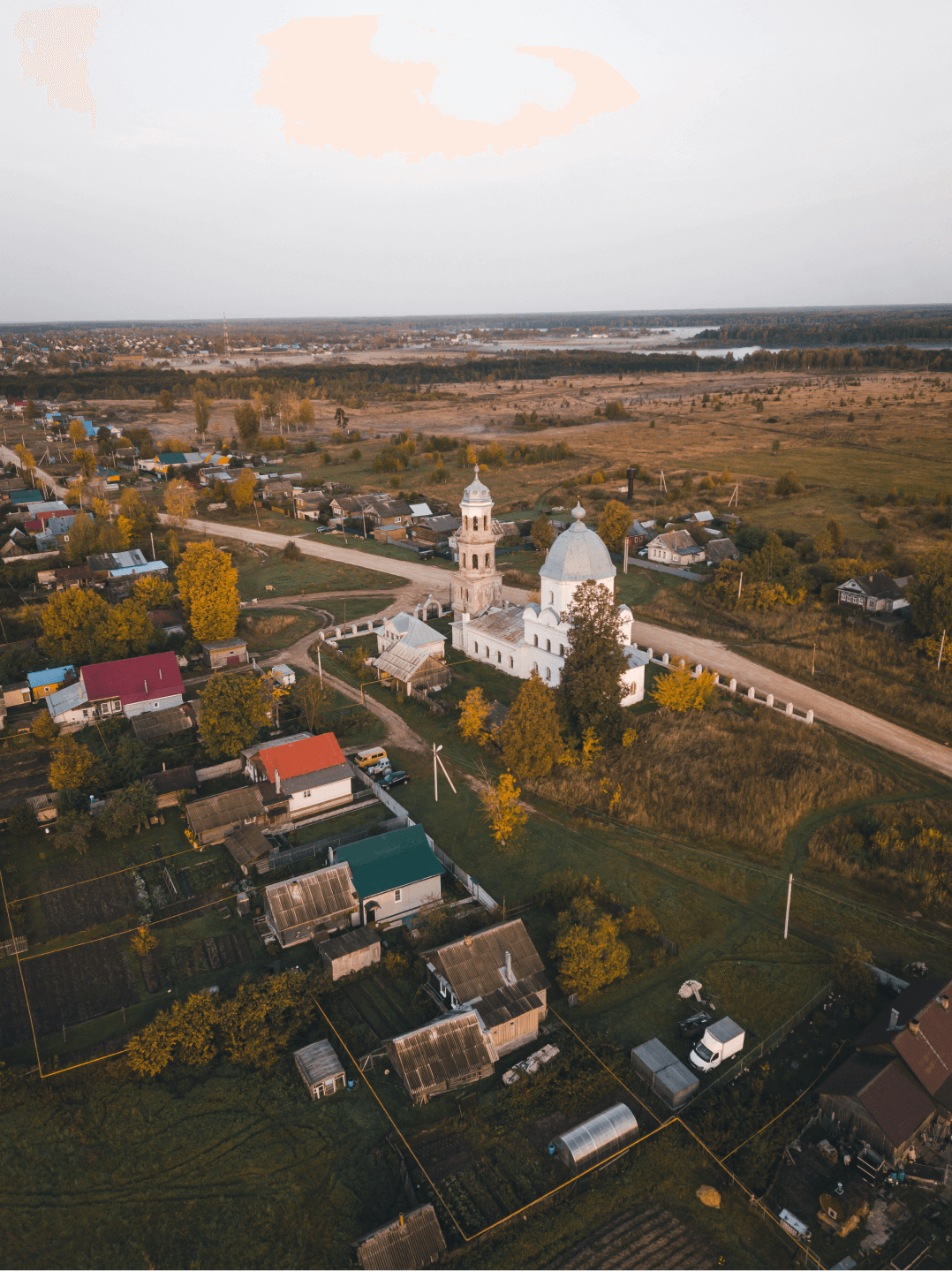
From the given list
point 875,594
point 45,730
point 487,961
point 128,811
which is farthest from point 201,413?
point 487,961

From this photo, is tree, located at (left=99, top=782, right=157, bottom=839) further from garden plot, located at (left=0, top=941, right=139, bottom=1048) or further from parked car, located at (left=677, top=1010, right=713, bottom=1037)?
parked car, located at (left=677, top=1010, right=713, bottom=1037)

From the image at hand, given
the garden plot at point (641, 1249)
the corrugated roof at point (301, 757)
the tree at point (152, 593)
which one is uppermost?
the tree at point (152, 593)

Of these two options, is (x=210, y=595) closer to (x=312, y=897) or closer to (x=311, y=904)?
(x=312, y=897)

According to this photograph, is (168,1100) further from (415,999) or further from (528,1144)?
(528,1144)

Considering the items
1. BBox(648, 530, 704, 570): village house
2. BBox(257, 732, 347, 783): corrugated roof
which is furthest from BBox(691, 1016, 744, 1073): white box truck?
BBox(648, 530, 704, 570): village house

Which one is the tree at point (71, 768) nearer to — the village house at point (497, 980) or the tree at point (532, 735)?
the tree at point (532, 735)

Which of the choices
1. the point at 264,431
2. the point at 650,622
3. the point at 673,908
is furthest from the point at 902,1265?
the point at 264,431

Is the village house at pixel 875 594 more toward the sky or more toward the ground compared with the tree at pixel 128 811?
more toward the sky

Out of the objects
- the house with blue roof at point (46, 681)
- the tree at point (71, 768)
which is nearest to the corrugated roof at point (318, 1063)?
the tree at point (71, 768)
